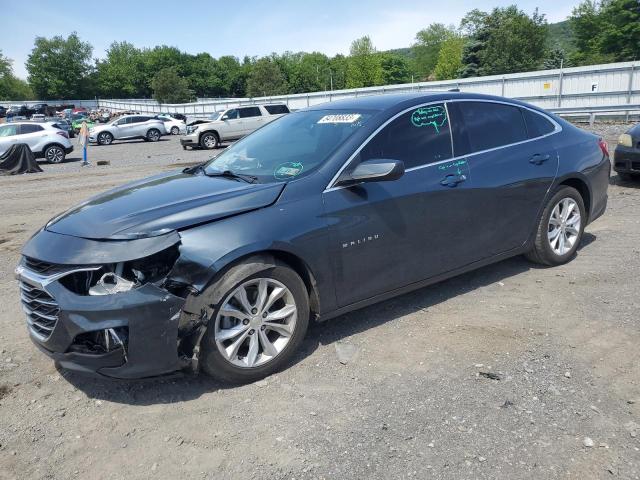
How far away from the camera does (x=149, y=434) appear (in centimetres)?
289

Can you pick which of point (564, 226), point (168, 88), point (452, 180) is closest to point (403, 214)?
point (452, 180)

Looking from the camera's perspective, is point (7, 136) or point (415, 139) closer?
point (415, 139)

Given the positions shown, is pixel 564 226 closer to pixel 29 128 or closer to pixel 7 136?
pixel 7 136

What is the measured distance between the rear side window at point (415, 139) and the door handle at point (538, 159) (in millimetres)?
995

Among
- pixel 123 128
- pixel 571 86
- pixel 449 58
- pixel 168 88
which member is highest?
pixel 449 58

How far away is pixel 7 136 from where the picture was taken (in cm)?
1947

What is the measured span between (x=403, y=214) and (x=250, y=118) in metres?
21.1

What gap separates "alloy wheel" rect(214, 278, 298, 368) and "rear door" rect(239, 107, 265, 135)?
21.1m

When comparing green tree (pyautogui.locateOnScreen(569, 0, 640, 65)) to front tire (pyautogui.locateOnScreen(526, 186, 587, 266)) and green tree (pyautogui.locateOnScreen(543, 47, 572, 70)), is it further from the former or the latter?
front tire (pyautogui.locateOnScreen(526, 186, 587, 266))

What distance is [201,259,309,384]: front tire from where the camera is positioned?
3107 mm

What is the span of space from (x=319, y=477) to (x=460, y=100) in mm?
3251

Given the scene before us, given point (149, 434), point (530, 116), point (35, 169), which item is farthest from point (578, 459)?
point (35, 169)

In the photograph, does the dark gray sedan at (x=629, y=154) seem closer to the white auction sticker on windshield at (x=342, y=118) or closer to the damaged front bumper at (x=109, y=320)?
the white auction sticker on windshield at (x=342, y=118)

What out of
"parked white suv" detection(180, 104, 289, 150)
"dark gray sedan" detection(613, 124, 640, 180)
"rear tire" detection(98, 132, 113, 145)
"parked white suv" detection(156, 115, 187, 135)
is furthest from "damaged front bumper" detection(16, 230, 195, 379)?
"parked white suv" detection(156, 115, 187, 135)
